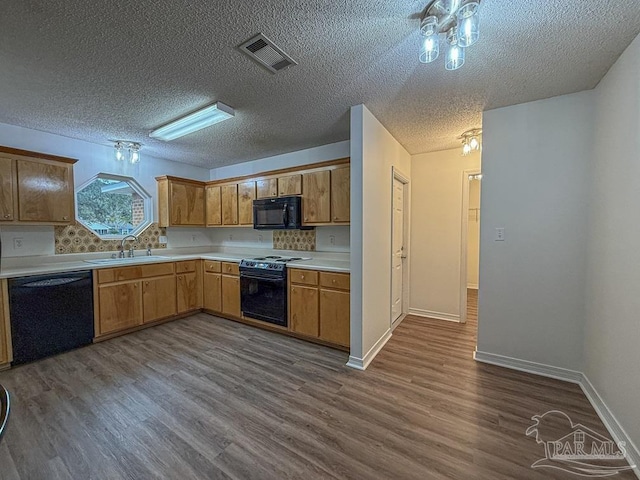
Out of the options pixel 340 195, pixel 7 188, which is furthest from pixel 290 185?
pixel 7 188

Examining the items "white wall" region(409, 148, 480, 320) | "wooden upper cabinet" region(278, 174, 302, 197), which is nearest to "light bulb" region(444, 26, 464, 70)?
"wooden upper cabinet" region(278, 174, 302, 197)

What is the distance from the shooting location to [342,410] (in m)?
1.98

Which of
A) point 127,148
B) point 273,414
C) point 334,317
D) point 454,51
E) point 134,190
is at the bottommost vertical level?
point 273,414

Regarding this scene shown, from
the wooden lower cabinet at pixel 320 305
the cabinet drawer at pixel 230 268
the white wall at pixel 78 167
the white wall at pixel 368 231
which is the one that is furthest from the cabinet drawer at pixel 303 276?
the white wall at pixel 78 167

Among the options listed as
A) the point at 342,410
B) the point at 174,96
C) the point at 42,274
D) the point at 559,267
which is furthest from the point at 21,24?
the point at 559,267

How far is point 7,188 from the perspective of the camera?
2.76m

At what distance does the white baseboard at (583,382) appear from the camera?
157 cm

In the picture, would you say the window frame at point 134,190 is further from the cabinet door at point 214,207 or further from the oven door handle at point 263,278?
the oven door handle at point 263,278

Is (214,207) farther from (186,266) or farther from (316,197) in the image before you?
(316,197)

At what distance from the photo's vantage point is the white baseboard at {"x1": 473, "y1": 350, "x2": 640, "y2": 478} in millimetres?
1565

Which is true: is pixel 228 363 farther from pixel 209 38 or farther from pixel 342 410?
pixel 209 38

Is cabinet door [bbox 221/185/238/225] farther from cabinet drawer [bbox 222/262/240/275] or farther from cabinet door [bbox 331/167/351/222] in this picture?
cabinet door [bbox 331/167/351/222]

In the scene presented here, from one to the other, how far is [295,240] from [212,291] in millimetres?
1484

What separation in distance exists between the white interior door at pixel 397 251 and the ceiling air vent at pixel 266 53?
199cm
